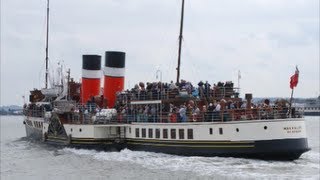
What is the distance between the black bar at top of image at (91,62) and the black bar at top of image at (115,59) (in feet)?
8.95

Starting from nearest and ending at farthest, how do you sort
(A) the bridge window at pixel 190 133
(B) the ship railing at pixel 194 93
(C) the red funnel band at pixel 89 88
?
(A) the bridge window at pixel 190 133
(B) the ship railing at pixel 194 93
(C) the red funnel band at pixel 89 88

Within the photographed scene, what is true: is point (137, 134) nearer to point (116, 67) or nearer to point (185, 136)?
point (185, 136)

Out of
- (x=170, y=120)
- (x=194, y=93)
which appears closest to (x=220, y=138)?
(x=170, y=120)

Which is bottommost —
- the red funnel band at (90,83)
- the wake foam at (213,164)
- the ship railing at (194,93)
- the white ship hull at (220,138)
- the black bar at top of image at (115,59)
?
the wake foam at (213,164)

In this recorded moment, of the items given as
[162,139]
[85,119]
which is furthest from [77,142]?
→ [162,139]

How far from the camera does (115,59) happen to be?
43.4 meters

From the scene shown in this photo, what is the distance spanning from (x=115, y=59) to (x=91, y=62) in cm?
376

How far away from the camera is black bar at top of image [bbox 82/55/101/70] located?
46156mm

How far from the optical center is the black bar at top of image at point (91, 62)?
46156 mm

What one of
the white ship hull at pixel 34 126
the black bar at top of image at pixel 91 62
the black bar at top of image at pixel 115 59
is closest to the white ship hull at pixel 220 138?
the black bar at top of image at pixel 115 59

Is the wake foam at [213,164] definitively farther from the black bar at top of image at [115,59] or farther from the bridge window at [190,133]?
the black bar at top of image at [115,59]

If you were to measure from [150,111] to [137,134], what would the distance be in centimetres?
173

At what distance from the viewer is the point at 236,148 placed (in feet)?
108

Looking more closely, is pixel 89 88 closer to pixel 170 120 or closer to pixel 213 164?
pixel 170 120
